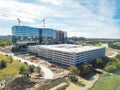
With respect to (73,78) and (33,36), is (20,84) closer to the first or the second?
(73,78)

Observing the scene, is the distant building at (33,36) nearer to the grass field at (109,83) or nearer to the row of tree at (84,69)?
the row of tree at (84,69)

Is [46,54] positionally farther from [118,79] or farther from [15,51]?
[118,79]

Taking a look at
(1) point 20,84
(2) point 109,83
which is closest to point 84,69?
(2) point 109,83

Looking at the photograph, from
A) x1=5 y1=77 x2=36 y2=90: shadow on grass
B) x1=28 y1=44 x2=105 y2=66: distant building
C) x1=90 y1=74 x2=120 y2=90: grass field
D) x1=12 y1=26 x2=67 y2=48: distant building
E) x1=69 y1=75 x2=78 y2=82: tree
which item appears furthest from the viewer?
x1=12 y1=26 x2=67 y2=48: distant building

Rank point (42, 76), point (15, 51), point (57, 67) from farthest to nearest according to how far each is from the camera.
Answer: point (15, 51), point (57, 67), point (42, 76)

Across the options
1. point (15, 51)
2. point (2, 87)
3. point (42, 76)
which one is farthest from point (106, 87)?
point (15, 51)

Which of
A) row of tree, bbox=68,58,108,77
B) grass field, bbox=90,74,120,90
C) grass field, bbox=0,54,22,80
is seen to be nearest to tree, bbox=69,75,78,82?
row of tree, bbox=68,58,108,77

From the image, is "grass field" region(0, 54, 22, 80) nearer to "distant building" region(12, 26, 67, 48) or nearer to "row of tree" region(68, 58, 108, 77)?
"row of tree" region(68, 58, 108, 77)
